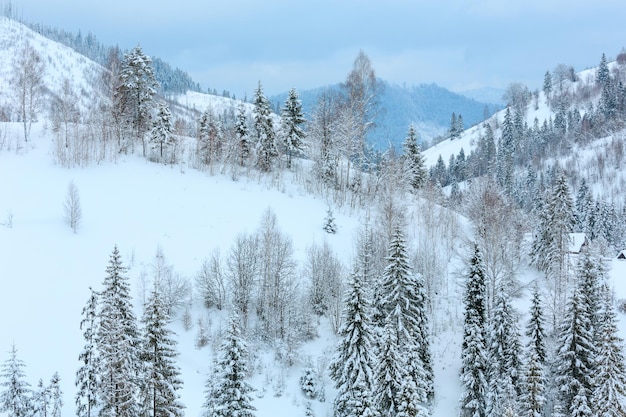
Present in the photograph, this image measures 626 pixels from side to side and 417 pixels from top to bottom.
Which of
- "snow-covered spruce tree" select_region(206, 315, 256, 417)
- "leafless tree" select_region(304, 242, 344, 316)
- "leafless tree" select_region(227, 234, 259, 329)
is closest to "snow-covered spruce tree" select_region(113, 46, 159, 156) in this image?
"leafless tree" select_region(227, 234, 259, 329)

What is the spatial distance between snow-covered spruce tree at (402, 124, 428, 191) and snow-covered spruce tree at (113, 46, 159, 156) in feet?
103

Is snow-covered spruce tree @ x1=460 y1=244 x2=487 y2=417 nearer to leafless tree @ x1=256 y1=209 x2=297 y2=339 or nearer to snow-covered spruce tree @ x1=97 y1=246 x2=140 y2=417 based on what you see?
leafless tree @ x1=256 y1=209 x2=297 y2=339

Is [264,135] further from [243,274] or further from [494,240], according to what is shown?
[494,240]

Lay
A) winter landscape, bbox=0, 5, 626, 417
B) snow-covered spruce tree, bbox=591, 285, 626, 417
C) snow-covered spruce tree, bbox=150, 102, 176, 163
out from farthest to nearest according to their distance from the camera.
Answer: snow-covered spruce tree, bbox=150, 102, 176, 163 < snow-covered spruce tree, bbox=591, 285, 626, 417 < winter landscape, bbox=0, 5, 626, 417

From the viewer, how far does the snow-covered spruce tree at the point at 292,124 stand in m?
53.0

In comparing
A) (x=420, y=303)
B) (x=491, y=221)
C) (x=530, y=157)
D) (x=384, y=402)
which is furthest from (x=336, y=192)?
(x=530, y=157)

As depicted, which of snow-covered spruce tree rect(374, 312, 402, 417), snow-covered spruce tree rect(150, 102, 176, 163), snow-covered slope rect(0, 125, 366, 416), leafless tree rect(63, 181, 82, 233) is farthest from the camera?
snow-covered spruce tree rect(150, 102, 176, 163)

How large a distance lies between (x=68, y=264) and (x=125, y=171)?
52.4 feet

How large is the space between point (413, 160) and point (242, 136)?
2181cm

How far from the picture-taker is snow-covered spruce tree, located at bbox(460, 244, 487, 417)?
28.8m

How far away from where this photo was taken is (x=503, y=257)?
36312mm

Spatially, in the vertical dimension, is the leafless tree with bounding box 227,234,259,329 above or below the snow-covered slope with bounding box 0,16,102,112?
below

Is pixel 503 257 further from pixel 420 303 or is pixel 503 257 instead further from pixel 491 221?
pixel 420 303

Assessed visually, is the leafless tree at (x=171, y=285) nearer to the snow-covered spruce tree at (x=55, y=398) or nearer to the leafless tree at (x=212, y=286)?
the leafless tree at (x=212, y=286)
